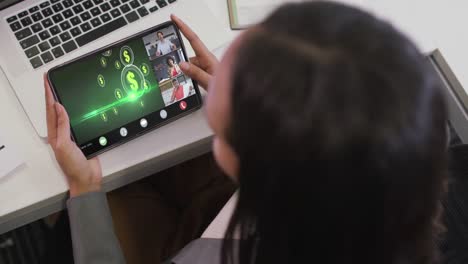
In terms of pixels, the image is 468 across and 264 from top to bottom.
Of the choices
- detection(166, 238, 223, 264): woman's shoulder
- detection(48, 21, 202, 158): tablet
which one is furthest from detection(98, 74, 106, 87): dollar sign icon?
detection(166, 238, 223, 264): woman's shoulder

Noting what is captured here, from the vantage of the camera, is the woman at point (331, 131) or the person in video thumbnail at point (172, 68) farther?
the person in video thumbnail at point (172, 68)

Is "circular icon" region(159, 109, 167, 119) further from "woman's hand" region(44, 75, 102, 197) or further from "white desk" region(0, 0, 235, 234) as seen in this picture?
"woman's hand" region(44, 75, 102, 197)

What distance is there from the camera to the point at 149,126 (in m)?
0.71

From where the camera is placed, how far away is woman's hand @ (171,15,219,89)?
0.70 meters

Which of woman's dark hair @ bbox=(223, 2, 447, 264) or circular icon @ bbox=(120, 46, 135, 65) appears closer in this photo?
woman's dark hair @ bbox=(223, 2, 447, 264)

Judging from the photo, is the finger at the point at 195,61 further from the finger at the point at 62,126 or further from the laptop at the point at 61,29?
the finger at the point at 62,126

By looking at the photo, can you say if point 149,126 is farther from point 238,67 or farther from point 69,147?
point 238,67

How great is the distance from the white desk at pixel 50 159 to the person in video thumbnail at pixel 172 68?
0.07m

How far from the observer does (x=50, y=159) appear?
27.0 inches

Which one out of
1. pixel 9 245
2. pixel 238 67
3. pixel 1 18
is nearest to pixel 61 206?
pixel 1 18

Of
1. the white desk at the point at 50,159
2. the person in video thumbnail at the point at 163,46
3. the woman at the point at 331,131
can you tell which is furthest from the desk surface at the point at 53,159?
the woman at the point at 331,131

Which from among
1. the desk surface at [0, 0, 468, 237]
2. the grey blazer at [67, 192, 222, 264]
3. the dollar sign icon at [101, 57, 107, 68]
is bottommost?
the grey blazer at [67, 192, 222, 264]

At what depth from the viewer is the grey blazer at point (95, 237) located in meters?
0.67

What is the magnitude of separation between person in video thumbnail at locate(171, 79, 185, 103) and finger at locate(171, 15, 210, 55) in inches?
2.3
